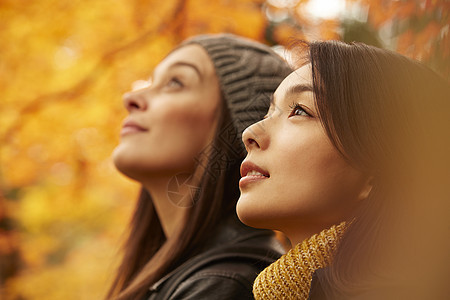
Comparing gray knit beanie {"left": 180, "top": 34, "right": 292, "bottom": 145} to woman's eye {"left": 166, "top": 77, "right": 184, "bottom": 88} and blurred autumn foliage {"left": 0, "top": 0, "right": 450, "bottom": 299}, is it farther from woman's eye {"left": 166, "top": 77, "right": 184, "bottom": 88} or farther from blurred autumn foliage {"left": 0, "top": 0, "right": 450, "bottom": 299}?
blurred autumn foliage {"left": 0, "top": 0, "right": 450, "bottom": 299}

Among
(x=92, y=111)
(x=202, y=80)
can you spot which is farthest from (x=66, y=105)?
(x=202, y=80)

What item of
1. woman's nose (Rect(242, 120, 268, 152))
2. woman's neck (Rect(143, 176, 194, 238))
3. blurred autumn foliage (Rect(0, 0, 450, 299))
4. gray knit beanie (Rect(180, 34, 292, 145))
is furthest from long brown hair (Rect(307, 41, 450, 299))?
blurred autumn foliage (Rect(0, 0, 450, 299))

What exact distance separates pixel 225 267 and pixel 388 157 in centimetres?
80

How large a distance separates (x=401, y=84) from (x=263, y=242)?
0.95 metres

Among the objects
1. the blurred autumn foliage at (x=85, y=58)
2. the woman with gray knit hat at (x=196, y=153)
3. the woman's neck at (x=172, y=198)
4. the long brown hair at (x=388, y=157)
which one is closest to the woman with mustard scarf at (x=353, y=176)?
the long brown hair at (x=388, y=157)

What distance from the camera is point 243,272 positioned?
1723 mm

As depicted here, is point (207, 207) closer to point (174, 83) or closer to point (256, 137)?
point (174, 83)

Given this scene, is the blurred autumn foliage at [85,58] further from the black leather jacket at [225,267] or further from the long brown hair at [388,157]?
the long brown hair at [388,157]

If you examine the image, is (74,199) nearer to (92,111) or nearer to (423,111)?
(92,111)

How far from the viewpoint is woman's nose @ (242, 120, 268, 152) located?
51.7 inches

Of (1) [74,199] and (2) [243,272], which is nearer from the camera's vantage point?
(2) [243,272]

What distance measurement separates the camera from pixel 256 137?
1318 millimetres

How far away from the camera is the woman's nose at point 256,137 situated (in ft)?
4.31

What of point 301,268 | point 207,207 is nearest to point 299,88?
point 301,268
